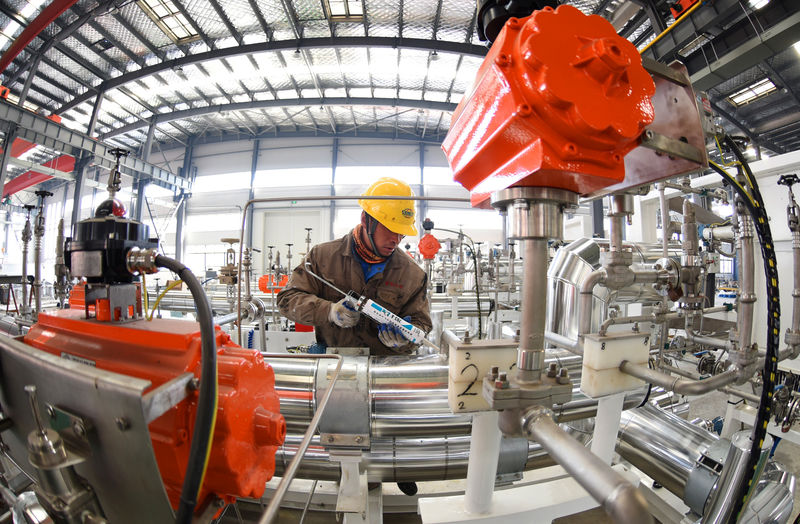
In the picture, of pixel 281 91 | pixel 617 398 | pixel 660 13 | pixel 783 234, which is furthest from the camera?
pixel 281 91

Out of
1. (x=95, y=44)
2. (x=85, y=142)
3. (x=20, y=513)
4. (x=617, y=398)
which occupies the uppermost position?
(x=95, y=44)

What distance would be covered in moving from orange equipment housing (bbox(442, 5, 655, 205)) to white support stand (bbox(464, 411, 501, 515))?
39cm

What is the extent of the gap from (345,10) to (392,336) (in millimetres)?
4209

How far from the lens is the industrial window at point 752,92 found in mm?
4043

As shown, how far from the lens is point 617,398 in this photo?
63 centimetres

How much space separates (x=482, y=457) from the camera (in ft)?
1.73

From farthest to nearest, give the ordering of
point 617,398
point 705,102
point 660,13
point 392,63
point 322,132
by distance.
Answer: point 322,132 → point 392,63 → point 660,13 → point 617,398 → point 705,102

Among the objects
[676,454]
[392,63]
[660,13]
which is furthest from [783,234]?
[392,63]

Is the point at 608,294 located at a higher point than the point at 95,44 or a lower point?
lower

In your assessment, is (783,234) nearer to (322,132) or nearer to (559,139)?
(559,139)

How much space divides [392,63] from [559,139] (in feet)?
17.3

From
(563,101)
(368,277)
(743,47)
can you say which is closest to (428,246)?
(368,277)

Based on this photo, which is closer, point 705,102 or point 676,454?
point 705,102

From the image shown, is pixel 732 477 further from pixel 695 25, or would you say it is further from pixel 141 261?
pixel 695 25
